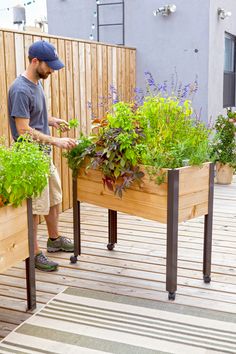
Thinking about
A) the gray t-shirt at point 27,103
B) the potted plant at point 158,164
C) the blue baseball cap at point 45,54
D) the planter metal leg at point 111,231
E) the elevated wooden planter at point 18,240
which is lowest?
the planter metal leg at point 111,231

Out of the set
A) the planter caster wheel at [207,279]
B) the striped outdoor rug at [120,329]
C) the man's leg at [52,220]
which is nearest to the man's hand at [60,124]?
the man's leg at [52,220]

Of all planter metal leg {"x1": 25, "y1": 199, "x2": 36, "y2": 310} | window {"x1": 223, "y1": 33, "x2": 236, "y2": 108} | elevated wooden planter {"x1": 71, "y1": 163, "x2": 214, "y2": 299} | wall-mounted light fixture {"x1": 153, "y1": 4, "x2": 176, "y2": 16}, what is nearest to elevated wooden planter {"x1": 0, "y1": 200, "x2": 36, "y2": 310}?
planter metal leg {"x1": 25, "y1": 199, "x2": 36, "y2": 310}

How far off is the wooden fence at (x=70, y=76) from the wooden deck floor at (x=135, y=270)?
1.11 metres

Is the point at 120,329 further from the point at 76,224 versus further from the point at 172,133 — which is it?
the point at 172,133

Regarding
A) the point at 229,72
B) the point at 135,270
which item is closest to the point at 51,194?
the point at 135,270

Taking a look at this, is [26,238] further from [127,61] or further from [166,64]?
[166,64]

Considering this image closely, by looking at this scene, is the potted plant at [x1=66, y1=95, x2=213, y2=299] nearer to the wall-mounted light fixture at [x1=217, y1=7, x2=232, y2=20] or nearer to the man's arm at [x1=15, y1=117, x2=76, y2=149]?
the man's arm at [x1=15, y1=117, x2=76, y2=149]

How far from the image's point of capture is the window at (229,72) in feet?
27.3

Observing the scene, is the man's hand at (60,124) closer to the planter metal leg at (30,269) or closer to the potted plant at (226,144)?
the planter metal leg at (30,269)

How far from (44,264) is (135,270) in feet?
2.22

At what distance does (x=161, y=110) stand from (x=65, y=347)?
155cm

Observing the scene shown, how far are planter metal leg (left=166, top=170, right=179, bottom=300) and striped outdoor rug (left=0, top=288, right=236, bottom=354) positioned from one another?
0.43 feet

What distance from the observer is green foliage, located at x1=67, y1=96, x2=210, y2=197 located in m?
2.94

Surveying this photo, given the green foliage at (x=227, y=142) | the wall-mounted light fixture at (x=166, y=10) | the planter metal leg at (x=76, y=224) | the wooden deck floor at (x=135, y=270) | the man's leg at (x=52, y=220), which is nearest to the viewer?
the wooden deck floor at (x=135, y=270)
